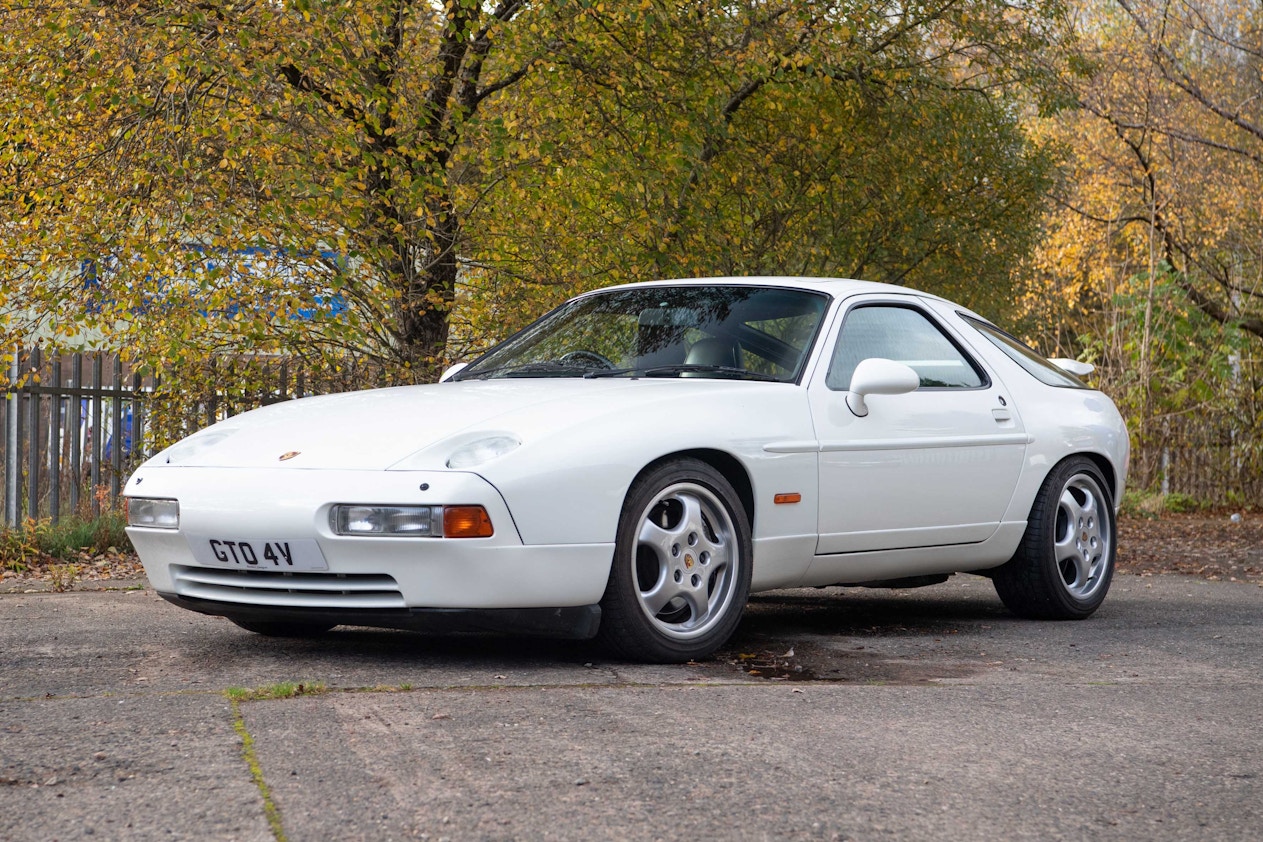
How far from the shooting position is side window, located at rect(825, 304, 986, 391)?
5859mm

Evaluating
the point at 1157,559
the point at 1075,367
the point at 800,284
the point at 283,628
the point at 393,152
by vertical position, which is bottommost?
the point at 1157,559

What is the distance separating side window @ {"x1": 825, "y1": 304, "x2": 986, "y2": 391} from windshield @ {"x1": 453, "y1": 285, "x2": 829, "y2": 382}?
6.6 inches

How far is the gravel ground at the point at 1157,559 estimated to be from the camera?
7.90 meters

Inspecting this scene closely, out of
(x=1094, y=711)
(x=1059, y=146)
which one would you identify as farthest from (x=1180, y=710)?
(x=1059, y=146)

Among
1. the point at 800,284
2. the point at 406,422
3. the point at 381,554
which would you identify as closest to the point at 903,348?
the point at 800,284

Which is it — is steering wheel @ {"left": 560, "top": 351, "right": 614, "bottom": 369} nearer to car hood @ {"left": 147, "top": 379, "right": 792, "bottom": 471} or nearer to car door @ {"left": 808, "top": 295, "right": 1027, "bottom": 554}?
car hood @ {"left": 147, "top": 379, "right": 792, "bottom": 471}

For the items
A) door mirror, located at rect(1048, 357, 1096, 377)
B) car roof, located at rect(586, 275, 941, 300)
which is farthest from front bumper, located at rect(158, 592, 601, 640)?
door mirror, located at rect(1048, 357, 1096, 377)

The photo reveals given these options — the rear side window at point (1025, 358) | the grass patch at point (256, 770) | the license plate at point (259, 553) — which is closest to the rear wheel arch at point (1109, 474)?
the rear side window at point (1025, 358)

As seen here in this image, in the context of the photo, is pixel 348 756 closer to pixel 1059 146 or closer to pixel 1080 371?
pixel 1080 371

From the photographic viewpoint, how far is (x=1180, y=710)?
430 centimetres

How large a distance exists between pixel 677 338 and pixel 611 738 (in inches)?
94.8

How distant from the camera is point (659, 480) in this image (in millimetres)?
4809

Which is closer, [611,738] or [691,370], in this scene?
[611,738]

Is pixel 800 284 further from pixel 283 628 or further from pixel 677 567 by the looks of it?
pixel 283 628
